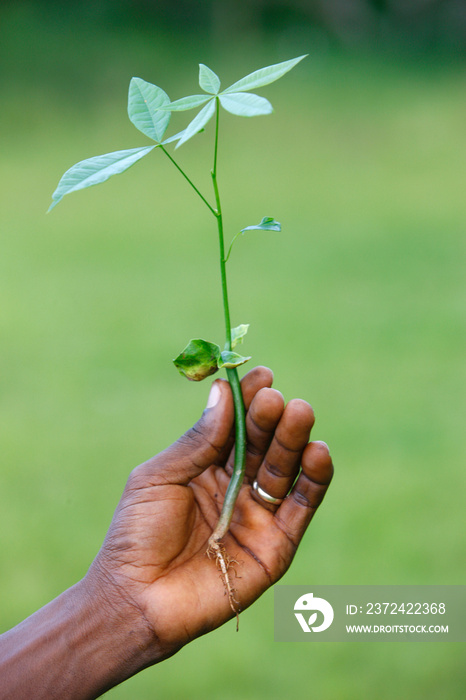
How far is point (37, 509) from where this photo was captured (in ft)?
7.01

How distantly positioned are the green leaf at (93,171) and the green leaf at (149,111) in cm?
4

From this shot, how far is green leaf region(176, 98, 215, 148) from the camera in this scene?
24.5 inches

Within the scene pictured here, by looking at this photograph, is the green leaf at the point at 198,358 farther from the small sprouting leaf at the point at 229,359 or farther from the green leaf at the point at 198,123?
the green leaf at the point at 198,123

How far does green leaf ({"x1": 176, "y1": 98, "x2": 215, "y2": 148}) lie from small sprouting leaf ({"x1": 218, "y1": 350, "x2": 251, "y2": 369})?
255 mm

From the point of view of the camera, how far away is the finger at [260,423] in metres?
0.88

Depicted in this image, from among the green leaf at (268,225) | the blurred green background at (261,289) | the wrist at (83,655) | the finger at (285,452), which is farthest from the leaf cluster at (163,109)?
the blurred green background at (261,289)

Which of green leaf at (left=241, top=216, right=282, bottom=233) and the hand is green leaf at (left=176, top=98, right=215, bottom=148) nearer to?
green leaf at (left=241, top=216, right=282, bottom=233)

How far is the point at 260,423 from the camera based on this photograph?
894 mm

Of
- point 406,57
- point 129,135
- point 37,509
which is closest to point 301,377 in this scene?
point 37,509

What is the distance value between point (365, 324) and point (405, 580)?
4.65 ft

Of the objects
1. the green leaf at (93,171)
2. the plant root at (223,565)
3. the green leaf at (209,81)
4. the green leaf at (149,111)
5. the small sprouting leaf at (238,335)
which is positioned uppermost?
the green leaf at (209,81)

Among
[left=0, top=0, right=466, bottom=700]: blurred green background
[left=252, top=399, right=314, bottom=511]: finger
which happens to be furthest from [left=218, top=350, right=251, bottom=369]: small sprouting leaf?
[left=0, top=0, right=466, bottom=700]: blurred green background

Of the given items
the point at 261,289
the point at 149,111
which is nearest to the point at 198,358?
the point at 149,111

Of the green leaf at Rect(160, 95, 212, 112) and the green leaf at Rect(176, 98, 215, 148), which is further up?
the green leaf at Rect(160, 95, 212, 112)
